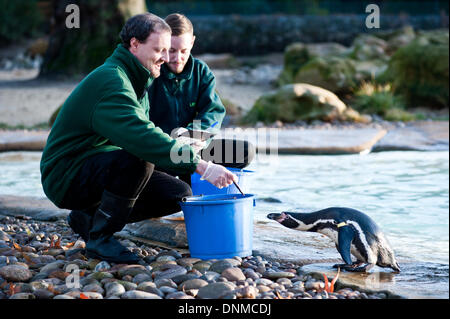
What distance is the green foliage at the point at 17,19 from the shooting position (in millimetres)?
18312

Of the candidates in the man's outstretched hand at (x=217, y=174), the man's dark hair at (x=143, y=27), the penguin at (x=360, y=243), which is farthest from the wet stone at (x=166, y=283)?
the man's dark hair at (x=143, y=27)

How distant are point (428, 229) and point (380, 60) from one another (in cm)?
924

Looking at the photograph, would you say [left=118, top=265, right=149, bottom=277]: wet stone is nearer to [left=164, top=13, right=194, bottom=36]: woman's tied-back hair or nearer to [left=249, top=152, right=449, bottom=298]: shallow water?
[left=249, top=152, right=449, bottom=298]: shallow water

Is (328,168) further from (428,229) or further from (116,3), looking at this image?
Answer: (116,3)

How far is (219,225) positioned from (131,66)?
2.63 ft

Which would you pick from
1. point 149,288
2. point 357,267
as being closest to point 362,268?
point 357,267

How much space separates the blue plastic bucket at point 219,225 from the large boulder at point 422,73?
8.22 meters

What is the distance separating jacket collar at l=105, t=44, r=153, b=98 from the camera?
288cm

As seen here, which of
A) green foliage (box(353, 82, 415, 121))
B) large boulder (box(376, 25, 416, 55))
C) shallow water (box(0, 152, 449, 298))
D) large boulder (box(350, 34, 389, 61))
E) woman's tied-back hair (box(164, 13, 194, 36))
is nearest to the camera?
shallow water (box(0, 152, 449, 298))

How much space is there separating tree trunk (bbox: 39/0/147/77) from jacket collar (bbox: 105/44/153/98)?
368 inches

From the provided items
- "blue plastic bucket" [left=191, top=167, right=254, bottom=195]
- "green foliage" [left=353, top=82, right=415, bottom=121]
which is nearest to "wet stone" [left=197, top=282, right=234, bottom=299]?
"blue plastic bucket" [left=191, top=167, right=254, bottom=195]

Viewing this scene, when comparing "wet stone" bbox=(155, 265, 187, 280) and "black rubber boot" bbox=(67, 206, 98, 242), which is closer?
"wet stone" bbox=(155, 265, 187, 280)

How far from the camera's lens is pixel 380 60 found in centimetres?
1283
